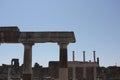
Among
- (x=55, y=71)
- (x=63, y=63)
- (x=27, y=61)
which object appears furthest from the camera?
(x=55, y=71)

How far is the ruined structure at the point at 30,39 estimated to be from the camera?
21.2 m

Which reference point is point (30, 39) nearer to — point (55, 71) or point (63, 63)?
point (63, 63)

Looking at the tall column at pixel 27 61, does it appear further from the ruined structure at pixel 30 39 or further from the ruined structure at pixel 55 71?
the ruined structure at pixel 55 71

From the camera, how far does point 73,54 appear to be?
233ft

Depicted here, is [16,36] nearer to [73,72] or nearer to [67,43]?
[67,43]

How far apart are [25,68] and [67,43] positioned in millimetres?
4033

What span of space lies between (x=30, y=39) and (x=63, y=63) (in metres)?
3.39

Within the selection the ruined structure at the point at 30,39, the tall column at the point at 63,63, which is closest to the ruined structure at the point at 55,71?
the ruined structure at the point at 30,39

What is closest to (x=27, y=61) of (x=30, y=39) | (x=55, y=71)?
(x=30, y=39)

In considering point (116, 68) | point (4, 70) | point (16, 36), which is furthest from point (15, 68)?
point (16, 36)

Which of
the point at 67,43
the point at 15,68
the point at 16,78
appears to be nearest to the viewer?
the point at 67,43

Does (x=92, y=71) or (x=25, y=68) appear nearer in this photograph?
(x=25, y=68)

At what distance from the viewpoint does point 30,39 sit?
21547mm

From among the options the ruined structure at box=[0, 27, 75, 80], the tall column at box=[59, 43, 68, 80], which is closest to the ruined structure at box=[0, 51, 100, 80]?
the ruined structure at box=[0, 27, 75, 80]
